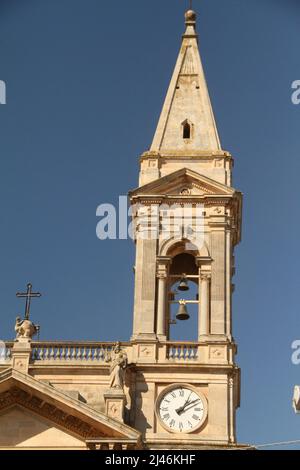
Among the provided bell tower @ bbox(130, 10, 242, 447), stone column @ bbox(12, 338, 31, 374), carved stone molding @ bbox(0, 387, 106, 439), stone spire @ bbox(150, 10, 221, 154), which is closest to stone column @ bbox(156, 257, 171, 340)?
bell tower @ bbox(130, 10, 242, 447)

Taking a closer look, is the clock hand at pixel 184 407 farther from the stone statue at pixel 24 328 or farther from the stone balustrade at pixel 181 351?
the stone statue at pixel 24 328

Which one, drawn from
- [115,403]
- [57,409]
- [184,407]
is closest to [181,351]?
[184,407]

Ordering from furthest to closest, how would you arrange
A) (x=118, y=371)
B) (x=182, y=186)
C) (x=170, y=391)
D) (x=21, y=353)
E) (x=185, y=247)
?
(x=182, y=186) < (x=185, y=247) < (x=21, y=353) < (x=170, y=391) < (x=118, y=371)

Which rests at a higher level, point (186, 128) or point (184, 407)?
point (186, 128)

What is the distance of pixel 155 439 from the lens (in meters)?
40.5

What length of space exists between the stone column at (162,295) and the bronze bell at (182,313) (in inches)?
18.3

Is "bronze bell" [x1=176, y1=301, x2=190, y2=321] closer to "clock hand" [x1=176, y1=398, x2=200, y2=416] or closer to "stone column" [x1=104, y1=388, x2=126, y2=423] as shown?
"clock hand" [x1=176, y1=398, x2=200, y2=416]

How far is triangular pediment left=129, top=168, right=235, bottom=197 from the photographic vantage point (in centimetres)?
4444

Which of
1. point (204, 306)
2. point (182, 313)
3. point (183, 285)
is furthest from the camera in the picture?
point (183, 285)

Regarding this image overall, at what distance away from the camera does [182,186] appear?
44.8 m

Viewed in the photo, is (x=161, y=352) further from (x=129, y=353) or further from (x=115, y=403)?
(x=115, y=403)

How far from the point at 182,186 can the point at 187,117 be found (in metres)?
2.88

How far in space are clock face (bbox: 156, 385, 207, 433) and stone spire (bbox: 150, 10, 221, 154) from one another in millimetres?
8432
